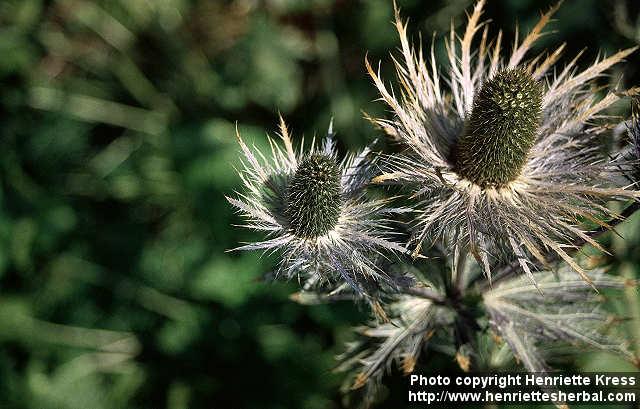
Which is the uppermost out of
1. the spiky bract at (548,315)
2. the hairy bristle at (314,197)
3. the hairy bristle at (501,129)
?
the hairy bristle at (501,129)

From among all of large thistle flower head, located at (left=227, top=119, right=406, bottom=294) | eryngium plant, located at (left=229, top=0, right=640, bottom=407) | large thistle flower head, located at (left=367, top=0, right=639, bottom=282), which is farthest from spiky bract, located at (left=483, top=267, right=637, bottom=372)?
large thistle flower head, located at (left=227, top=119, right=406, bottom=294)

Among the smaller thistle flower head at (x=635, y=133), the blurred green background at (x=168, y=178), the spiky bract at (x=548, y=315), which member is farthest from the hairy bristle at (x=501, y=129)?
the blurred green background at (x=168, y=178)

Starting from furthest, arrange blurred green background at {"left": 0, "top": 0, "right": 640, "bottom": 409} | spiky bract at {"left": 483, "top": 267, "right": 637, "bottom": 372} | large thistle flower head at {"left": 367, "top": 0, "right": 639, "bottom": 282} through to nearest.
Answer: blurred green background at {"left": 0, "top": 0, "right": 640, "bottom": 409}, spiky bract at {"left": 483, "top": 267, "right": 637, "bottom": 372}, large thistle flower head at {"left": 367, "top": 0, "right": 639, "bottom": 282}

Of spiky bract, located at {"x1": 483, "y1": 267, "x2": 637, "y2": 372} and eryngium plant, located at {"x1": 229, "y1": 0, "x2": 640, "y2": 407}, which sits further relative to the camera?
spiky bract, located at {"x1": 483, "y1": 267, "x2": 637, "y2": 372}

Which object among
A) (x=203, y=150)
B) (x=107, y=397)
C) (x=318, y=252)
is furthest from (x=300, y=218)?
(x=107, y=397)

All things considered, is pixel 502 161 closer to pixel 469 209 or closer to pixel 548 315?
pixel 469 209

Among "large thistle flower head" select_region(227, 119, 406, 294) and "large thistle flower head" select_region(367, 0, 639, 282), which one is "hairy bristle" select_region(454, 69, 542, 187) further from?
"large thistle flower head" select_region(227, 119, 406, 294)

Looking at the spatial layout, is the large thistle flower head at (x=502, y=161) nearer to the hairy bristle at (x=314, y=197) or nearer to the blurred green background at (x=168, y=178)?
the hairy bristle at (x=314, y=197)
